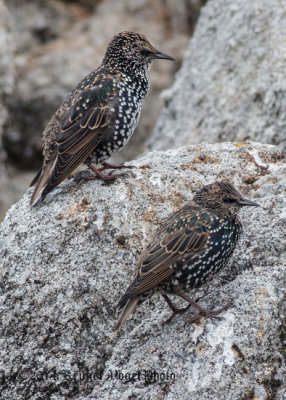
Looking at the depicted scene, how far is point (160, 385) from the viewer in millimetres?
4500

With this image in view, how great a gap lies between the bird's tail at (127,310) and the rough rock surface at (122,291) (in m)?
0.26

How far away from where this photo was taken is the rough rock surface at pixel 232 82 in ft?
25.2

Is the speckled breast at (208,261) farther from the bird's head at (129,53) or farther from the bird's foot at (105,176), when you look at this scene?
the bird's head at (129,53)

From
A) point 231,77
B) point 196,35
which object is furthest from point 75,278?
point 196,35

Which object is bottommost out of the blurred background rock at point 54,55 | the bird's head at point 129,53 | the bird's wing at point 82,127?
the blurred background rock at point 54,55

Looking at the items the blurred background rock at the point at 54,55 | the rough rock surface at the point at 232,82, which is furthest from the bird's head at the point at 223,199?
the blurred background rock at the point at 54,55

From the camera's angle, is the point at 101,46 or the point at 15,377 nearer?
the point at 15,377

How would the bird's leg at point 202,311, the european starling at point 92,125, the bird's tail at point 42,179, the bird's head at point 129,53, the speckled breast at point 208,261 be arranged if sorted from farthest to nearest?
the bird's head at point 129,53
the european starling at point 92,125
the bird's tail at point 42,179
the speckled breast at point 208,261
the bird's leg at point 202,311

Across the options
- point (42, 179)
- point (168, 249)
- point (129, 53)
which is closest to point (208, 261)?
point (168, 249)

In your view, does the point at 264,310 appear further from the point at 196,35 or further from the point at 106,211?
the point at 196,35

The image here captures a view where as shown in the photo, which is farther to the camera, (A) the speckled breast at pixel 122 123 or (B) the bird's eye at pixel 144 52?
(B) the bird's eye at pixel 144 52

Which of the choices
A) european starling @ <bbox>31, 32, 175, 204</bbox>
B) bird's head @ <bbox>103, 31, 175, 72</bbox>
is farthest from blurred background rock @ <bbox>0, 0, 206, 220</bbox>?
european starling @ <bbox>31, 32, 175, 204</bbox>

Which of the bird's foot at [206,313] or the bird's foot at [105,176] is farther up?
the bird's foot at [105,176]

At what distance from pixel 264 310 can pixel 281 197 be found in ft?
4.10
